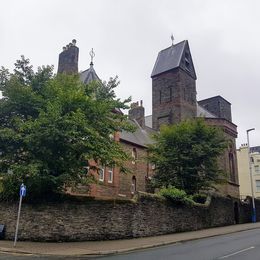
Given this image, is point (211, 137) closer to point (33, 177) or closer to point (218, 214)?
point (218, 214)

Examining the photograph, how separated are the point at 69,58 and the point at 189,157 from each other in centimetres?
1447

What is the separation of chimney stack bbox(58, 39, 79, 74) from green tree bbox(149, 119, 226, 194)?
10.6 metres

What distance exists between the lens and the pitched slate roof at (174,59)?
4788 centimetres

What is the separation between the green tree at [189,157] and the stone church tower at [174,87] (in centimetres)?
1518

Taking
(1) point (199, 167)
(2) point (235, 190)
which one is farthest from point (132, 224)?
(2) point (235, 190)

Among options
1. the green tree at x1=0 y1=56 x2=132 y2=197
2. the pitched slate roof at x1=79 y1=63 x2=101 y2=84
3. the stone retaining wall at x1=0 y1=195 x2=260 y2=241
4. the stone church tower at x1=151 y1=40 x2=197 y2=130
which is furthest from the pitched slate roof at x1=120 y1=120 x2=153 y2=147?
the green tree at x1=0 y1=56 x2=132 y2=197

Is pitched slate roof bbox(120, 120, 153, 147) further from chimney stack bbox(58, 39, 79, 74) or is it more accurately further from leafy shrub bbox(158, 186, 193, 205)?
leafy shrub bbox(158, 186, 193, 205)

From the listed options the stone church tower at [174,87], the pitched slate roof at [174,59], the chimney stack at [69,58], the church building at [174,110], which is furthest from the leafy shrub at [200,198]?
the pitched slate roof at [174,59]

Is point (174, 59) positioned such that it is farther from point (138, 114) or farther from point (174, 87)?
point (138, 114)

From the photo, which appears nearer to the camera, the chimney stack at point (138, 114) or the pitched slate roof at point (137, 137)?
the pitched slate roof at point (137, 137)

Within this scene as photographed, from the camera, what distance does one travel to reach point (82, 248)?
1520cm

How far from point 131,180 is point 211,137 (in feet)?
31.8

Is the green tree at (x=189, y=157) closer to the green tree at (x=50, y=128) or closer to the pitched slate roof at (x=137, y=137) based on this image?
the pitched slate roof at (x=137, y=137)

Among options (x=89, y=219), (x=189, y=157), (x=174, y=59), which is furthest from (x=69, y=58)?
(x=174, y=59)
